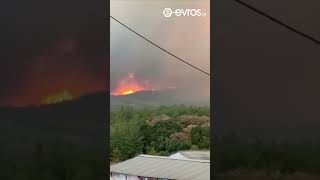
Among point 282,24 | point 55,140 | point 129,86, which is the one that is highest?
point 282,24

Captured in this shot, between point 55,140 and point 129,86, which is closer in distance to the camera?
point 55,140

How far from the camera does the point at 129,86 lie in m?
3.15

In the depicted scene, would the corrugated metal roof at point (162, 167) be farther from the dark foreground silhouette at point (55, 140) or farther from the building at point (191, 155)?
the dark foreground silhouette at point (55, 140)

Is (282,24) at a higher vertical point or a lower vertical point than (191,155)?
higher

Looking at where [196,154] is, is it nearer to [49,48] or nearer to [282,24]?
[282,24]

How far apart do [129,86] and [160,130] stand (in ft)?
1.17

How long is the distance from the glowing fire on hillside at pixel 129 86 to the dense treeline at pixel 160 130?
0.12 meters

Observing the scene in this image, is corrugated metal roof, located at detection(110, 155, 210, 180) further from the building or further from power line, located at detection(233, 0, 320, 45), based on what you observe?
power line, located at detection(233, 0, 320, 45)

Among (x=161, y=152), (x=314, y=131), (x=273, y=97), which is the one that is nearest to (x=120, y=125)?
(x=161, y=152)

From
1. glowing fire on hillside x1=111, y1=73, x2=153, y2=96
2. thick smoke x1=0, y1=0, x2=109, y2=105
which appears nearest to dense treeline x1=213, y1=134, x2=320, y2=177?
glowing fire on hillside x1=111, y1=73, x2=153, y2=96

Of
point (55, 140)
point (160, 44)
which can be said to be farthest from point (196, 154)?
point (55, 140)

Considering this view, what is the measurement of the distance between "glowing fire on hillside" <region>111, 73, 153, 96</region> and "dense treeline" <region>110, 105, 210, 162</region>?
4.5 inches

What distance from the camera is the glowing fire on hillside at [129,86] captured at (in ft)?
10.3

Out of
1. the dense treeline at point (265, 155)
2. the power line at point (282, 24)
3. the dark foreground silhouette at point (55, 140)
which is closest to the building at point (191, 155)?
the dense treeline at point (265, 155)
